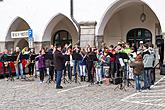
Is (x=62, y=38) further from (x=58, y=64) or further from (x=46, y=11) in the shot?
(x=58, y=64)

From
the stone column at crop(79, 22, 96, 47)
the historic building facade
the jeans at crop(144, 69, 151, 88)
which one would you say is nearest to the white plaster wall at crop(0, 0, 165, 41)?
the historic building facade

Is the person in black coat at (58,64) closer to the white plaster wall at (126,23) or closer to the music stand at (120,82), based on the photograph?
the music stand at (120,82)

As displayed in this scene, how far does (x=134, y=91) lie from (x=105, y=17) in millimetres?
7843

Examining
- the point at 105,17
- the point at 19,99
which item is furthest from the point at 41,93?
the point at 105,17

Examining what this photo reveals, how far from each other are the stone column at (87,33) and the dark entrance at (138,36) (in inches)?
151

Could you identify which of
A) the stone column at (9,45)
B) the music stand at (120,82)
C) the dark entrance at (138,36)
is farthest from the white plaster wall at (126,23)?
the music stand at (120,82)

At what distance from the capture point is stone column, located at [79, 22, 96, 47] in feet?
60.5

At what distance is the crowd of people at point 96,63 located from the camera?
11.6m

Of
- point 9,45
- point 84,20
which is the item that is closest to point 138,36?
point 84,20

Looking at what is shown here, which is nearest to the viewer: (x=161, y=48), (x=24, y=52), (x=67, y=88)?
(x=67, y=88)

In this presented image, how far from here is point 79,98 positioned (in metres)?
10.3

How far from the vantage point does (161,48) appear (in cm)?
1759

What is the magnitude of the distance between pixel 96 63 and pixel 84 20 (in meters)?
5.93

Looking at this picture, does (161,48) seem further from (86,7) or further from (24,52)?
(24,52)
